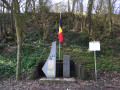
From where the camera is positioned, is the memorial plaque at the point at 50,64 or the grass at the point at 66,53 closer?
the memorial plaque at the point at 50,64

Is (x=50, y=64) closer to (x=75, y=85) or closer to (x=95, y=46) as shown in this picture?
(x=75, y=85)

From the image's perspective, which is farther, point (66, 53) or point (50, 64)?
point (66, 53)

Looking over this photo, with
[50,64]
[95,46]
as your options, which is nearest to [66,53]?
[50,64]

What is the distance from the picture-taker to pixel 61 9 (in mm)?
19469

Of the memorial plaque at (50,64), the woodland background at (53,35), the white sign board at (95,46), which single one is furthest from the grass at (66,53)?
the memorial plaque at (50,64)

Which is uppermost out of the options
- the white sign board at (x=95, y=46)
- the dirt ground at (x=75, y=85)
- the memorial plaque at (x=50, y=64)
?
the white sign board at (x=95, y=46)

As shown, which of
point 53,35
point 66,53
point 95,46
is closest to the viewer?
point 95,46

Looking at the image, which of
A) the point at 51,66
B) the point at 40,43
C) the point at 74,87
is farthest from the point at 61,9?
the point at 74,87

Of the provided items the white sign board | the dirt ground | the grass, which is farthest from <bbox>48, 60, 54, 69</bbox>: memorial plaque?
the white sign board

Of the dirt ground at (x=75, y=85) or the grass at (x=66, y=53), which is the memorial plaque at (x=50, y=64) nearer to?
the dirt ground at (x=75, y=85)

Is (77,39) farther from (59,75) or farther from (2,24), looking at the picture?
(2,24)

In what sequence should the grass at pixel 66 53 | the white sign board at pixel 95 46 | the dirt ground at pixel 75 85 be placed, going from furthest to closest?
the grass at pixel 66 53 → the white sign board at pixel 95 46 → the dirt ground at pixel 75 85

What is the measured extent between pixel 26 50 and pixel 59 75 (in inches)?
197

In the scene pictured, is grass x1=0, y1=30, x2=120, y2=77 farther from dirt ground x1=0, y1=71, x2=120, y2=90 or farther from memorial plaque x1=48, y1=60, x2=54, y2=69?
memorial plaque x1=48, y1=60, x2=54, y2=69
